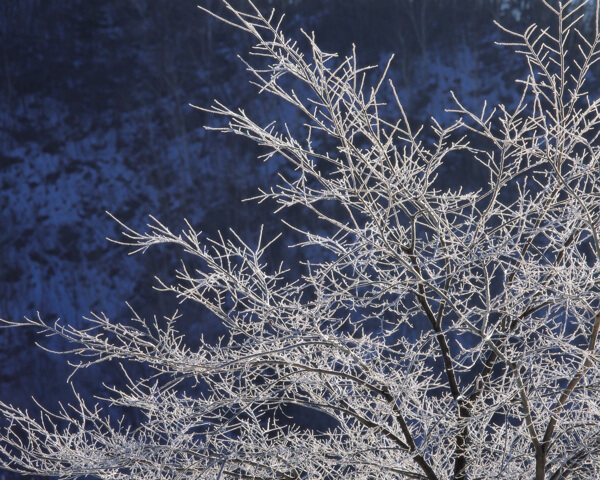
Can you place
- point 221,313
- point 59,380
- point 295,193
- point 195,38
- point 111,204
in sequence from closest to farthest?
point 295,193
point 221,313
point 59,380
point 111,204
point 195,38

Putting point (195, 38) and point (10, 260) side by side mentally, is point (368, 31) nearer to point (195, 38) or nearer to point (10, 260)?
point (195, 38)

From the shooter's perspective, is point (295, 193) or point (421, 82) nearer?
point (295, 193)

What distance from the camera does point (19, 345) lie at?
13.4 metres

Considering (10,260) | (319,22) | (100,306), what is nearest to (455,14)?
(319,22)

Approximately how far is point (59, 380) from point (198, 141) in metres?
6.07

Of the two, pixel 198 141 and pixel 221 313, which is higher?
pixel 221 313

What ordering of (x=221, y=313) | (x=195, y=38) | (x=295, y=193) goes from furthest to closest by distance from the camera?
(x=195, y=38)
(x=221, y=313)
(x=295, y=193)

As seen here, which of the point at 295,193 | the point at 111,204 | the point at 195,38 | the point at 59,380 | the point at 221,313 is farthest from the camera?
the point at 195,38

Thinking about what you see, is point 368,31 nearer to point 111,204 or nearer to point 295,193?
point 111,204

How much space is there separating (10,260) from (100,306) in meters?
2.18

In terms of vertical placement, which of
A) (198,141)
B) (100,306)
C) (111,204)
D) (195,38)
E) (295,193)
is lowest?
(100,306)

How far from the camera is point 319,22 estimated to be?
15305mm

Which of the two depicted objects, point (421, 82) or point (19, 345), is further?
point (421, 82)

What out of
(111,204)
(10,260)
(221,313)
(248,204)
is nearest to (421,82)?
(248,204)
